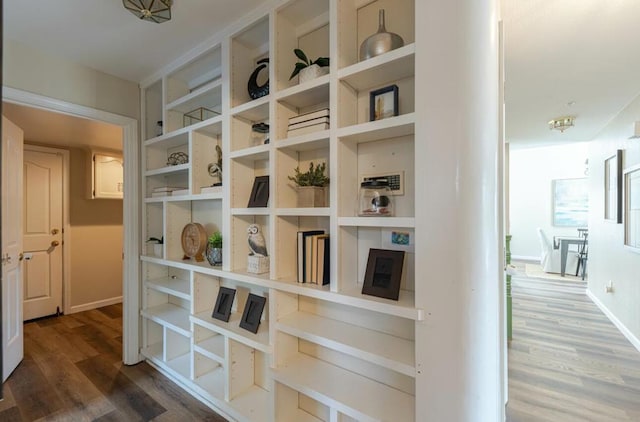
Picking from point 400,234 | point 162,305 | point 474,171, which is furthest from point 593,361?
point 162,305

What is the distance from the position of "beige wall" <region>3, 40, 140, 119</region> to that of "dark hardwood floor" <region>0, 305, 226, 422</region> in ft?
7.07

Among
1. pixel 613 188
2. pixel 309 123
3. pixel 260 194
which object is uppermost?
pixel 309 123

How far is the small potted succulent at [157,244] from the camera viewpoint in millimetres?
2736

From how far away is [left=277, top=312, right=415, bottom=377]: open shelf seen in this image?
57.2 inches

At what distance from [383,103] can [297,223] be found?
86 cm

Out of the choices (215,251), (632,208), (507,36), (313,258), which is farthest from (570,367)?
(215,251)

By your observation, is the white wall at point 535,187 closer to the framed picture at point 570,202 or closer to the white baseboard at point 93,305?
the framed picture at point 570,202

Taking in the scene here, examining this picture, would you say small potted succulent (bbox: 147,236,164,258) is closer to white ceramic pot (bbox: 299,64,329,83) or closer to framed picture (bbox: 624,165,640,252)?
white ceramic pot (bbox: 299,64,329,83)

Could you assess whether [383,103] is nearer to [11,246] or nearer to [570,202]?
[11,246]

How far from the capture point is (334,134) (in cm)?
163

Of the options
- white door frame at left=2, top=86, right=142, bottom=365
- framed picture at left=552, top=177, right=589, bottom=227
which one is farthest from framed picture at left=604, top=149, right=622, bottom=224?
white door frame at left=2, top=86, right=142, bottom=365

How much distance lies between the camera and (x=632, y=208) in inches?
128

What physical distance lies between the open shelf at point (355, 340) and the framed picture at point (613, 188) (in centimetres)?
352

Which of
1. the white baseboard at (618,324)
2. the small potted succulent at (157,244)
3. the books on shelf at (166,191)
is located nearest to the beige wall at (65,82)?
the books on shelf at (166,191)
